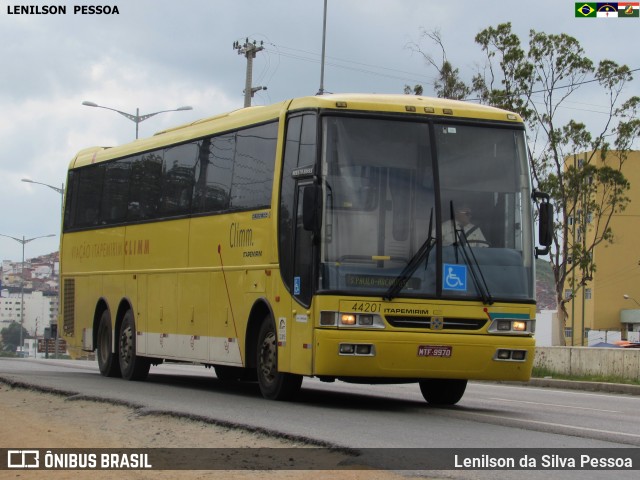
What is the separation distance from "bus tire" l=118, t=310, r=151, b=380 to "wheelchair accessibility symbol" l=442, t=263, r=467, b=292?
330 inches

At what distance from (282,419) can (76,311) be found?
12.1 metres

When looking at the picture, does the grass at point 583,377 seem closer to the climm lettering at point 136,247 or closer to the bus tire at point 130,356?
the bus tire at point 130,356

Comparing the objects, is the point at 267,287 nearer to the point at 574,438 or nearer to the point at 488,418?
the point at 488,418

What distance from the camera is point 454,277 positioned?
15.2 meters

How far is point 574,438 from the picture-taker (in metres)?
12.5

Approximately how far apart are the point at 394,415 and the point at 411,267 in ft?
5.75

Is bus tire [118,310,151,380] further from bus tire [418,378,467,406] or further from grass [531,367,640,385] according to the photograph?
grass [531,367,640,385]

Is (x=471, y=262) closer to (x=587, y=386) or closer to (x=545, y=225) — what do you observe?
Answer: (x=545, y=225)

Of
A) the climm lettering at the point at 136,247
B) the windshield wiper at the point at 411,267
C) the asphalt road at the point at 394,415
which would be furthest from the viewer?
the climm lettering at the point at 136,247

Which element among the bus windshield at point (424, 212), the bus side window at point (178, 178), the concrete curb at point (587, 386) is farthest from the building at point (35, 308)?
the bus windshield at point (424, 212)

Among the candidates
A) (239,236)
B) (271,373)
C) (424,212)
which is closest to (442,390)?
(271,373)

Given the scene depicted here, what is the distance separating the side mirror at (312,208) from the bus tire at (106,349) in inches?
356

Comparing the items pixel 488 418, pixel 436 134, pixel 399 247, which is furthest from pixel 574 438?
pixel 436 134

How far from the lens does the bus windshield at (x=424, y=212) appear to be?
49.1ft
